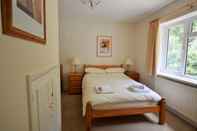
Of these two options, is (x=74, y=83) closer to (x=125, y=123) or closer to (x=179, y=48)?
(x=125, y=123)

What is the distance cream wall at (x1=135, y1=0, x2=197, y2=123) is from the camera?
2395mm

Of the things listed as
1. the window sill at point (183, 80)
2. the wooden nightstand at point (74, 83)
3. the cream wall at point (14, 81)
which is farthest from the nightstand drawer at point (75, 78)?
the cream wall at point (14, 81)

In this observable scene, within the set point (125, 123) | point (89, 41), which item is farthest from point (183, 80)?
point (89, 41)

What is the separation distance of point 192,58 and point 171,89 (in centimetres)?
77

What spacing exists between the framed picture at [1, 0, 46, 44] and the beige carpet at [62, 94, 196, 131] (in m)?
1.94

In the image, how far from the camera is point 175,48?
3.10 m

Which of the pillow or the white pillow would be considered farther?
the white pillow

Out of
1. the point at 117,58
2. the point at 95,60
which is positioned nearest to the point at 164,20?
the point at 117,58

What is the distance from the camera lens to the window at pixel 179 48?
2.62 meters

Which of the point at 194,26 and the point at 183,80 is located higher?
the point at 194,26

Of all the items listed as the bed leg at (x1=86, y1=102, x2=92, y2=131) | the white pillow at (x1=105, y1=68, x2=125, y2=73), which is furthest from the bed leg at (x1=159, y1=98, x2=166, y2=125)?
the white pillow at (x1=105, y1=68, x2=125, y2=73)

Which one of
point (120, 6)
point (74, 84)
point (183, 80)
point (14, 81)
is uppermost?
point (120, 6)

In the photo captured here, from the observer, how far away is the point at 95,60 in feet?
14.8

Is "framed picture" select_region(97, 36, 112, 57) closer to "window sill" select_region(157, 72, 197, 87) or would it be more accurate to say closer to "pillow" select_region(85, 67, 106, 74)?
"pillow" select_region(85, 67, 106, 74)
